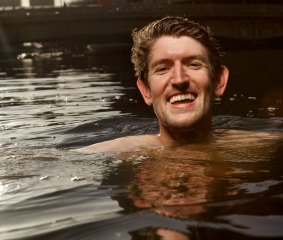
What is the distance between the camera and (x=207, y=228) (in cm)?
290

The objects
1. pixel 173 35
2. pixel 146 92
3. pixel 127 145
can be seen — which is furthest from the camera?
pixel 127 145

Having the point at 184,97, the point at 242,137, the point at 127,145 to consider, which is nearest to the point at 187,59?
the point at 184,97

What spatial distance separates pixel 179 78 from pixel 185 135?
801mm

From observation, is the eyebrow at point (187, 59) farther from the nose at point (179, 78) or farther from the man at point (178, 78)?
the nose at point (179, 78)

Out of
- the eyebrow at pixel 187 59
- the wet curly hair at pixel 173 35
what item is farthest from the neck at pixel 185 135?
the eyebrow at pixel 187 59

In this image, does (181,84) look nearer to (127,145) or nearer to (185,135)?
(185,135)

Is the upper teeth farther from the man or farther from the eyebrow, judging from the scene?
the eyebrow

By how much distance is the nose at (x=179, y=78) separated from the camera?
4.95 meters

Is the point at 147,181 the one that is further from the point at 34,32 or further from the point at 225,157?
the point at 34,32

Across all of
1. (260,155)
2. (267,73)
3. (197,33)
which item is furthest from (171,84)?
(267,73)

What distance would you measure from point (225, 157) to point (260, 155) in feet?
1.31

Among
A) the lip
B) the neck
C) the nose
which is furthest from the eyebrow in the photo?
the neck

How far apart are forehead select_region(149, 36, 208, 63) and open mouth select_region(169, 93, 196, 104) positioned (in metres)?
0.42

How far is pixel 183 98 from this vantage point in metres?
4.99
